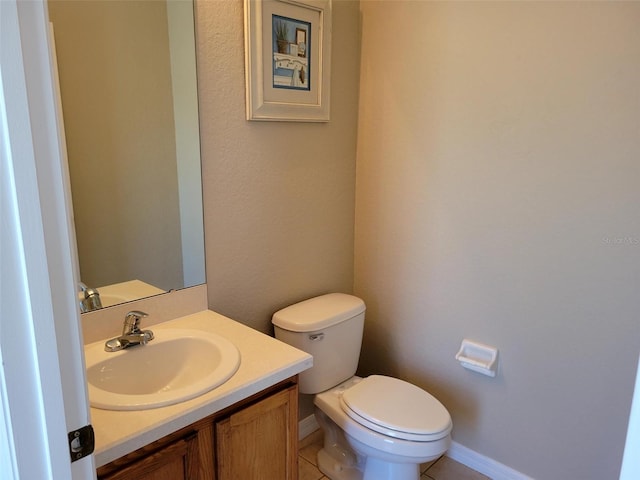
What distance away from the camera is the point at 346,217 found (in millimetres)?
2299

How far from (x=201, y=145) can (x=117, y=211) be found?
0.37 meters

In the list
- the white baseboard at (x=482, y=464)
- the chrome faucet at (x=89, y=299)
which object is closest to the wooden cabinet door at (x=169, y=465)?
the chrome faucet at (x=89, y=299)

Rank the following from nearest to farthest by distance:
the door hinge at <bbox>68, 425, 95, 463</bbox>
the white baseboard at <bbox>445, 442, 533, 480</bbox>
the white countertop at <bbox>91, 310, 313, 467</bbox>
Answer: the door hinge at <bbox>68, 425, 95, 463</bbox> → the white countertop at <bbox>91, 310, 313, 467</bbox> → the white baseboard at <bbox>445, 442, 533, 480</bbox>

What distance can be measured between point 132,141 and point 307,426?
1.54 m

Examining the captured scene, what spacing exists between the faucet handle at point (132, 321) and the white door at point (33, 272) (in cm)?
79

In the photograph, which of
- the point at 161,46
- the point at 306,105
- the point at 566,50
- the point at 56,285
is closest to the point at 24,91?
the point at 56,285

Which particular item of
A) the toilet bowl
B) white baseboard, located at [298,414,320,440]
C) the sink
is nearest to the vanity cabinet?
the sink

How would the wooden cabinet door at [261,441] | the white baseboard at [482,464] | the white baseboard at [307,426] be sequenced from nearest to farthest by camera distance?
the wooden cabinet door at [261,441]
the white baseboard at [482,464]
the white baseboard at [307,426]

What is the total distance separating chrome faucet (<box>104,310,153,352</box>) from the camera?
56.5 inches

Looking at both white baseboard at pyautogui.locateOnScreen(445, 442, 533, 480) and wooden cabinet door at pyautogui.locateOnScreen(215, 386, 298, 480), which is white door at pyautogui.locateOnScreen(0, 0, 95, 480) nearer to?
wooden cabinet door at pyautogui.locateOnScreen(215, 386, 298, 480)

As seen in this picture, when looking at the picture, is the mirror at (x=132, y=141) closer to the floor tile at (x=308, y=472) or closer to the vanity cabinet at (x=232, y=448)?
the vanity cabinet at (x=232, y=448)

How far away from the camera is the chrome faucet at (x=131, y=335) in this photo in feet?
4.71

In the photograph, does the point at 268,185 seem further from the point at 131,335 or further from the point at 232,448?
the point at 232,448

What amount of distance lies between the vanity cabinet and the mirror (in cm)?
57
